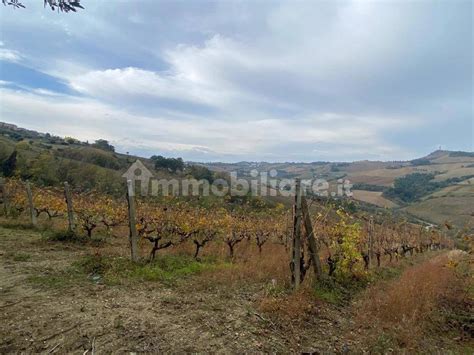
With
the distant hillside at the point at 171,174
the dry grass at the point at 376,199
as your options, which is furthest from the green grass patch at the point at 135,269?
the dry grass at the point at 376,199

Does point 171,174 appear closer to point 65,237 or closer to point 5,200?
point 5,200

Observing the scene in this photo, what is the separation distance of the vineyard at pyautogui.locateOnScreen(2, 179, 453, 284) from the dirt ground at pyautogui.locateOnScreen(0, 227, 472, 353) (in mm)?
1585

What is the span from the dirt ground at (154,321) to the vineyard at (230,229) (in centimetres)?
158

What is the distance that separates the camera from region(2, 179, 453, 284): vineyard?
7164mm

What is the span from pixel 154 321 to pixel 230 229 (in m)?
6.08

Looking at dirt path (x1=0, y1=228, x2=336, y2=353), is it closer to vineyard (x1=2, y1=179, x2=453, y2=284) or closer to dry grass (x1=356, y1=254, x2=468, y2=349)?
dry grass (x1=356, y1=254, x2=468, y2=349)

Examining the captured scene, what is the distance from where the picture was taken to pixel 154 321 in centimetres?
435

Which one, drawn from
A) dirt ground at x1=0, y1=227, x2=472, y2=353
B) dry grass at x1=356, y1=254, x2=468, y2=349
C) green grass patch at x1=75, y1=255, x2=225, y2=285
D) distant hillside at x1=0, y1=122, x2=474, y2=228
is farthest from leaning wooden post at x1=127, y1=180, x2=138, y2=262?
distant hillside at x1=0, y1=122, x2=474, y2=228

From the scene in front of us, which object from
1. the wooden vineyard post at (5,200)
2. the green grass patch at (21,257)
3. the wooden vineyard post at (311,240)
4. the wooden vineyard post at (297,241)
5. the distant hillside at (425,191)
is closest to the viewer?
the wooden vineyard post at (297,241)

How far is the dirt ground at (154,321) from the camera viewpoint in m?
3.71

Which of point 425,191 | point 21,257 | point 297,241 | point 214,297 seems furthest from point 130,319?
point 425,191

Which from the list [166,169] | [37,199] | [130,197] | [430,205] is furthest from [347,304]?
[430,205]

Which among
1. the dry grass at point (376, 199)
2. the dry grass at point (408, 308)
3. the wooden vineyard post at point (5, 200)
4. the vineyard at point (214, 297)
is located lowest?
the dry grass at point (376, 199)

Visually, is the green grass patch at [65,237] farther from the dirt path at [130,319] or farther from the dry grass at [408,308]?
the dry grass at [408,308]
